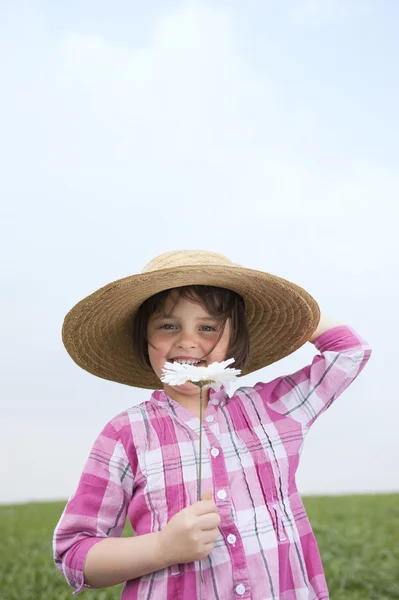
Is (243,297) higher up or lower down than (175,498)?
higher up

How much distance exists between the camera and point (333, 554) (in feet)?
22.5

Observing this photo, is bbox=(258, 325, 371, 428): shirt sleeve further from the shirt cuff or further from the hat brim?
the shirt cuff

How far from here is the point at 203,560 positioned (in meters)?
2.67

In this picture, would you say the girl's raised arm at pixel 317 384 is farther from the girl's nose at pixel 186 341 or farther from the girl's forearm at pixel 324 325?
the girl's nose at pixel 186 341

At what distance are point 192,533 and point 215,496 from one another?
25cm

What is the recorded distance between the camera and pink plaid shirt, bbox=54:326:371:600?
2672 millimetres

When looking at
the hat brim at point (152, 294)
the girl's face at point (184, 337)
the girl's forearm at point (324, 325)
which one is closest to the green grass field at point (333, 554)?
the hat brim at point (152, 294)

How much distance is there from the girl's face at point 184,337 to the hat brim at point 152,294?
102mm

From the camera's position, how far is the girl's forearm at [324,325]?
328 cm

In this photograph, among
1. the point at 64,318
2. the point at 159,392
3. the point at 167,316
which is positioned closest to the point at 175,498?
the point at 159,392

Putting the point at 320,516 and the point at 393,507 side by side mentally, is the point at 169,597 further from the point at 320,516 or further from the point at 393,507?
the point at 393,507

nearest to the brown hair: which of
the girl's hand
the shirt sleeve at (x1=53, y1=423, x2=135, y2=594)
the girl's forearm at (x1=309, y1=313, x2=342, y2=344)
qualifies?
the girl's forearm at (x1=309, y1=313, x2=342, y2=344)

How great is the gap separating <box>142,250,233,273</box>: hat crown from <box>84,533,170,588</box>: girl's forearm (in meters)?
0.97

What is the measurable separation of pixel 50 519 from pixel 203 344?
26.4ft
